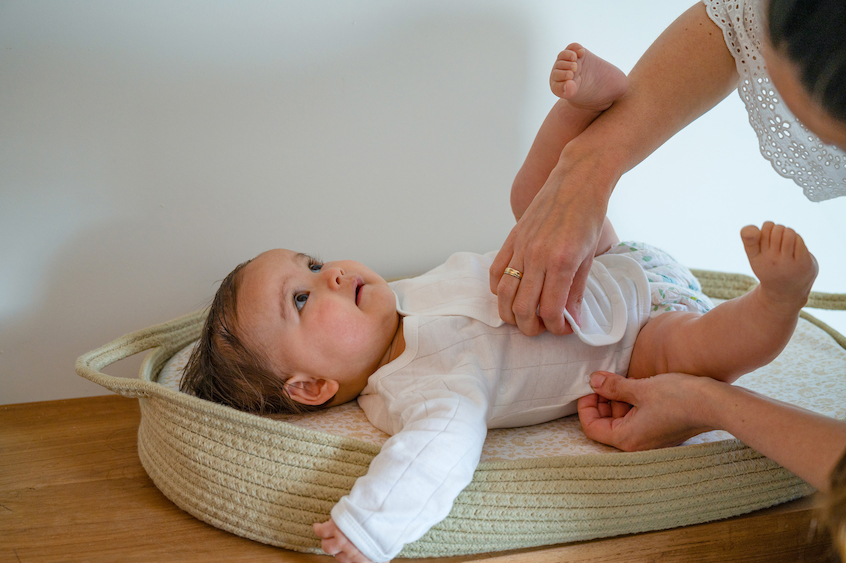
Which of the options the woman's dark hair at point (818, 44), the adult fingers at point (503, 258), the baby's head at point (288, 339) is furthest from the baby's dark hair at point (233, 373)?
the woman's dark hair at point (818, 44)

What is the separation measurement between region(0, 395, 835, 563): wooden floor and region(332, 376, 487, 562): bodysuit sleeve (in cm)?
11

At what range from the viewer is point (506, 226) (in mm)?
1503

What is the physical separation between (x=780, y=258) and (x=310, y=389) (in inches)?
29.7

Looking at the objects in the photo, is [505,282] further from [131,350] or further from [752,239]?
[131,350]

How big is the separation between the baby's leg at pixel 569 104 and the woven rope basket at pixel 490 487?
538 millimetres

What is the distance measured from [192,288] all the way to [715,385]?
108 cm

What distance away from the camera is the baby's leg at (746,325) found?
749mm

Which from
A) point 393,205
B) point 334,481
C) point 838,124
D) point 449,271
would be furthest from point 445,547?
point 393,205

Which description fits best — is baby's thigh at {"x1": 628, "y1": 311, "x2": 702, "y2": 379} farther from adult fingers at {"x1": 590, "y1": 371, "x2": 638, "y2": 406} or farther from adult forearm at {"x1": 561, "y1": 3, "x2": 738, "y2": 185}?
adult forearm at {"x1": 561, "y1": 3, "x2": 738, "y2": 185}

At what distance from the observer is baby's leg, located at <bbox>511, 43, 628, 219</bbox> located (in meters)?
0.86

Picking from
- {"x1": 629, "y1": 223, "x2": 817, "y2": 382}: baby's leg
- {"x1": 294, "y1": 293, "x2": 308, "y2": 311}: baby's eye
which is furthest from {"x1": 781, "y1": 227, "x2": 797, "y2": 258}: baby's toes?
{"x1": 294, "y1": 293, "x2": 308, "y2": 311}: baby's eye

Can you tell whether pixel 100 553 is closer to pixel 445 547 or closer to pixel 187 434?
pixel 187 434

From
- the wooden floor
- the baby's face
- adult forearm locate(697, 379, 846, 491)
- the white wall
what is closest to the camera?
adult forearm locate(697, 379, 846, 491)

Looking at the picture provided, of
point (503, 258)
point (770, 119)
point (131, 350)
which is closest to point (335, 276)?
point (503, 258)
